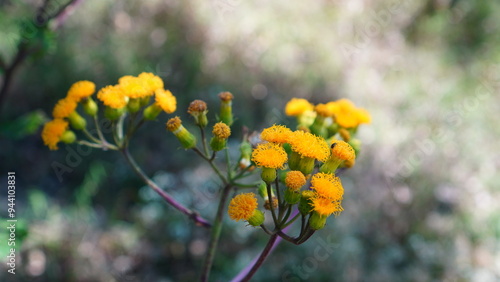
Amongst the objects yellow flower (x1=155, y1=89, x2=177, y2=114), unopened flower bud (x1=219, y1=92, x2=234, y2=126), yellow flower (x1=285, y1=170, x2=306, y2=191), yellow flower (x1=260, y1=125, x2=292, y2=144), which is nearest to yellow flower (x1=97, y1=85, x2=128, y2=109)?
yellow flower (x1=155, y1=89, x2=177, y2=114)

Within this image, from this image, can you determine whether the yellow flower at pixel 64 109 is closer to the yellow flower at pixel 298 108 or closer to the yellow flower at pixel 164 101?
the yellow flower at pixel 164 101

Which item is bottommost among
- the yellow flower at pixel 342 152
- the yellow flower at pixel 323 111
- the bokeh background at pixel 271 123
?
the yellow flower at pixel 342 152

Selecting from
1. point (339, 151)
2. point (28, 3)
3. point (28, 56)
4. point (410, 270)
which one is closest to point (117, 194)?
point (28, 56)

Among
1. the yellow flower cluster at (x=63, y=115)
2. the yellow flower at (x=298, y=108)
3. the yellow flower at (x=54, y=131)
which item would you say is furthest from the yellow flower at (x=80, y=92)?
the yellow flower at (x=298, y=108)

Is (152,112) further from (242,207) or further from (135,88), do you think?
(242,207)

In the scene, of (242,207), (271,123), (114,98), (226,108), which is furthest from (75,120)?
(271,123)

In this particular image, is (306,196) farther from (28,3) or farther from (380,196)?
(28,3)

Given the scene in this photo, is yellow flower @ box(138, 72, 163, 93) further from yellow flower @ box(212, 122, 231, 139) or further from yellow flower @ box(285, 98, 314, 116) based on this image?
yellow flower @ box(285, 98, 314, 116)
